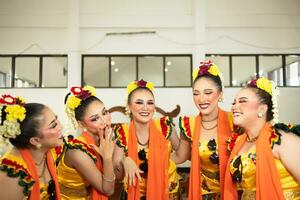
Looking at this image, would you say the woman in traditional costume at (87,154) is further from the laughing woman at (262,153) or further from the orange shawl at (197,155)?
the laughing woman at (262,153)

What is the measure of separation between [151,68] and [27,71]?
11.8 feet

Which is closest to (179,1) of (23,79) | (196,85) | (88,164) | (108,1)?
(108,1)

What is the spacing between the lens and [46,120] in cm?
211

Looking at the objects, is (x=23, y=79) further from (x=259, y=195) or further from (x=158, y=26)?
(x=259, y=195)

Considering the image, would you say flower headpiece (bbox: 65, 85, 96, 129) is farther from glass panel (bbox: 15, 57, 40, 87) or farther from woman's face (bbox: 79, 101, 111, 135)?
glass panel (bbox: 15, 57, 40, 87)

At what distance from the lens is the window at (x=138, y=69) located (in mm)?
8781

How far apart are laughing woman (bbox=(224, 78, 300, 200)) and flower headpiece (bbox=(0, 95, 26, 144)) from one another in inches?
60.9

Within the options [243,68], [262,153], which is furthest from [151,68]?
[262,153]

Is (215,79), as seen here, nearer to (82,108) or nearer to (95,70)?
(82,108)

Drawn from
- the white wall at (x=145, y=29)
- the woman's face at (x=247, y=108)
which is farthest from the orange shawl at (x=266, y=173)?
the white wall at (x=145, y=29)

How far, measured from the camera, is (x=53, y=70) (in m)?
8.74

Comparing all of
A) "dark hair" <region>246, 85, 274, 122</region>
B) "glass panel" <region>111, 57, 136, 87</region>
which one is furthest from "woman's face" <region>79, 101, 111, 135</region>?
"glass panel" <region>111, 57, 136, 87</region>

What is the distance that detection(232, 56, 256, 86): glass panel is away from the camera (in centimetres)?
896

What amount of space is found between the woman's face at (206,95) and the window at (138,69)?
5.89 m
